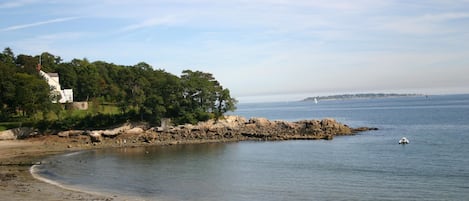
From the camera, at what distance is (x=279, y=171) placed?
38.2 meters

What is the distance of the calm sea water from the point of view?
29.7 metres

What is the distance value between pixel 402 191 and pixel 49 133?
162 ft

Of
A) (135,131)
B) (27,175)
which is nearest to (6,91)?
(135,131)

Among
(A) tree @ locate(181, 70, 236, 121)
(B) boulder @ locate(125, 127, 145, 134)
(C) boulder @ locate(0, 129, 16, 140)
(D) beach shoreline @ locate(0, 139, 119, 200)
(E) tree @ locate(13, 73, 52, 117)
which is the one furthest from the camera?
(A) tree @ locate(181, 70, 236, 121)

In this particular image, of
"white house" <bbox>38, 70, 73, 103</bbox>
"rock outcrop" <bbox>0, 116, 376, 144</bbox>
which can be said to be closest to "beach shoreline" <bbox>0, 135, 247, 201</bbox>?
"rock outcrop" <bbox>0, 116, 376, 144</bbox>

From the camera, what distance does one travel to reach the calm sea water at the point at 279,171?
2969 cm

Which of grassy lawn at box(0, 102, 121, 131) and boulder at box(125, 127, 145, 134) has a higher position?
grassy lawn at box(0, 102, 121, 131)

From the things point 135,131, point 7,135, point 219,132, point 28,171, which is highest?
point 135,131

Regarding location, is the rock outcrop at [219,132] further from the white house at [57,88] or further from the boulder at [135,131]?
the white house at [57,88]

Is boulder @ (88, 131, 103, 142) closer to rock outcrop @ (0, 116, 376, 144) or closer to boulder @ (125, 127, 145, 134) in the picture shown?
rock outcrop @ (0, 116, 376, 144)

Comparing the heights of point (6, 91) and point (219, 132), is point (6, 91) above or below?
above

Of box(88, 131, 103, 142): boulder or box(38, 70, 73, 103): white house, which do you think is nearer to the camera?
box(88, 131, 103, 142): boulder

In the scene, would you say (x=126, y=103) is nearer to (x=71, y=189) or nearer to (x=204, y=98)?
(x=204, y=98)

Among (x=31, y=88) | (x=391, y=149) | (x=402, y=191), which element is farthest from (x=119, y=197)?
(x=31, y=88)
